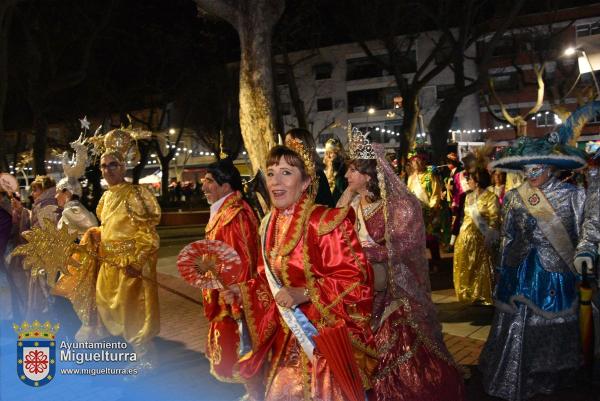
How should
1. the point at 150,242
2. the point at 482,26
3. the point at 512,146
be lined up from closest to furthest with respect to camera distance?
the point at 512,146 → the point at 150,242 → the point at 482,26

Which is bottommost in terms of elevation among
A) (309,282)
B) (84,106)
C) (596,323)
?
(596,323)

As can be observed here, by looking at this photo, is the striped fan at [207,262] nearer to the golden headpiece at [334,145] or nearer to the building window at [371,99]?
the golden headpiece at [334,145]

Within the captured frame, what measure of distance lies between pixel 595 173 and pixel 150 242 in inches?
166

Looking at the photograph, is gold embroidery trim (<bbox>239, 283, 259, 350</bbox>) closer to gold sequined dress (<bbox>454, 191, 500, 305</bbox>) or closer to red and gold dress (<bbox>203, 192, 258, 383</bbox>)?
red and gold dress (<bbox>203, 192, 258, 383</bbox>)

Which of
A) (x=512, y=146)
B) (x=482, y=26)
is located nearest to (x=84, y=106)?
(x=482, y=26)

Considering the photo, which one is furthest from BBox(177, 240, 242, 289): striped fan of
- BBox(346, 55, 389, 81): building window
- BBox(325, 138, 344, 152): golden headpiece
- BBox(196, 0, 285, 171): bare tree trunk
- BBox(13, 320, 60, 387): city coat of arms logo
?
BBox(346, 55, 389, 81): building window

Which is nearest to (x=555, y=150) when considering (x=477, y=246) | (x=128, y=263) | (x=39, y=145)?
(x=477, y=246)

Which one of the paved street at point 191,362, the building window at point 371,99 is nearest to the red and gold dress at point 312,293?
the paved street at point 191,362

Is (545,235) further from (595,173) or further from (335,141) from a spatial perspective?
(335,141)

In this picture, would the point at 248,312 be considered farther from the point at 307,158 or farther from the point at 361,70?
the point at 361,70

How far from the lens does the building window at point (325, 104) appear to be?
48.8 m

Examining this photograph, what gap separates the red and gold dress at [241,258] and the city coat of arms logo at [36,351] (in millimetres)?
1513

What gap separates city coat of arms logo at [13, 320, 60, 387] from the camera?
4.84m

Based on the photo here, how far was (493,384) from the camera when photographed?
453cm
